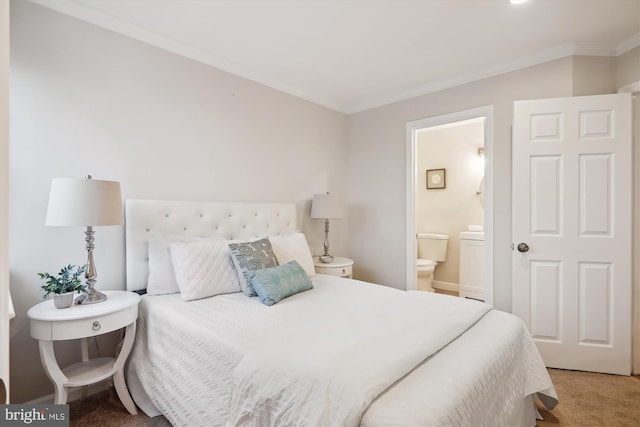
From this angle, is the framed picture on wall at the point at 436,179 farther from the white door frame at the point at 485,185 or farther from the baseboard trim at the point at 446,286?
the white door frame at the point at 485,185

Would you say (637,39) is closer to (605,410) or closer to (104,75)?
(605,410)

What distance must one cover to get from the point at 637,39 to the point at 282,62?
2720mm

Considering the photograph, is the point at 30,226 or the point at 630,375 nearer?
the point at 30,226

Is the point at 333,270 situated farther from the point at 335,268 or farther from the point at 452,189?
the point at 452,189

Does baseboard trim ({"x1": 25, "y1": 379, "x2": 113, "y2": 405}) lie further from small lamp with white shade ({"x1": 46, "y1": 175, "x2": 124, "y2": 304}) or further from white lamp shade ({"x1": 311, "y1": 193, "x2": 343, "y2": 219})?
white lamp shade ({"x1": 311, "y1": 193, "x2": 343, "y2": 219})

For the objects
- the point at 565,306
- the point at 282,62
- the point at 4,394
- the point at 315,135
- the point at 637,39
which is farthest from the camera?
the point at 315,135

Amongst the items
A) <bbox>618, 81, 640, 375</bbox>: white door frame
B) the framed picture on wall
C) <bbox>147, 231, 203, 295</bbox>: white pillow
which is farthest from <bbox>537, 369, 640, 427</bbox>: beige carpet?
the framed picture on wall

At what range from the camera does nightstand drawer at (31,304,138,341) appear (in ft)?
5.23

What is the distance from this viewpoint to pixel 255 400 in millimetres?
1238

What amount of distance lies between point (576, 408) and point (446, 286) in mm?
2799

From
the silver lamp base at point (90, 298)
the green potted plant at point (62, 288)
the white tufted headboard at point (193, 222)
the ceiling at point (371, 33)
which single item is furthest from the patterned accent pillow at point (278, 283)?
the ceiling at point (371, 33)

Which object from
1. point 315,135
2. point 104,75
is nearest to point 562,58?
point 315,135

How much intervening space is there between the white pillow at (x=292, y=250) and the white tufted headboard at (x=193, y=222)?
12.5 inches

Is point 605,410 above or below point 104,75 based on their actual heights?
below
